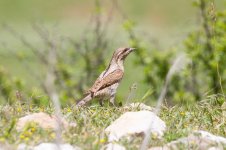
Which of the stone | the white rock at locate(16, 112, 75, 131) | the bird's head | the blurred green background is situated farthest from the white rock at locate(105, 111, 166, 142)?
the bird's head

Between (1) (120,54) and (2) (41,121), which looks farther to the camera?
(1) (120,54)

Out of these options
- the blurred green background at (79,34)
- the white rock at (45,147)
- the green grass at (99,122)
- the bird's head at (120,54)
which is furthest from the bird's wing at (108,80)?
the white rock at (45,147)

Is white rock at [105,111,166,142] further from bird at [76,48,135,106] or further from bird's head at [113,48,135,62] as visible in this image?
bird's head at [113,48,135,62]

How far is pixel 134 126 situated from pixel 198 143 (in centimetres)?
67

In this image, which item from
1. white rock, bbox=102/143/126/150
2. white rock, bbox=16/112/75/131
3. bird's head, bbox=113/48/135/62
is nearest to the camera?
white rock, bbox=102/143/126/150

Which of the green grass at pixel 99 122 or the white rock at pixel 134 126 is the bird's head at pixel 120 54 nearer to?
the green grass at pixel 99 122

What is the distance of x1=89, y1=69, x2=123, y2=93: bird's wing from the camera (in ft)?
34.2

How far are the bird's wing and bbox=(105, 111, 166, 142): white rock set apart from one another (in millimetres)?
2034

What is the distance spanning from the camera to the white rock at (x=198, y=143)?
7.59m

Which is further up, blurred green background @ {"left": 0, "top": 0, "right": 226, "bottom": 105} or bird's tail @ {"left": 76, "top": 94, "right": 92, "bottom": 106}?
blurred green background @ {"left": 0, "top": 0, "right": 226, "bottom": 105}

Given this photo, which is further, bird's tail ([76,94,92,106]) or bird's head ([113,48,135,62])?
bird's head ([113,48,135,62])

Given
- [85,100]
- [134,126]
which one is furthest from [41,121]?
[85,100]

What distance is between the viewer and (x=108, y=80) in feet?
34.5

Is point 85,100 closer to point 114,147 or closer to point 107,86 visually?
point 107,86
